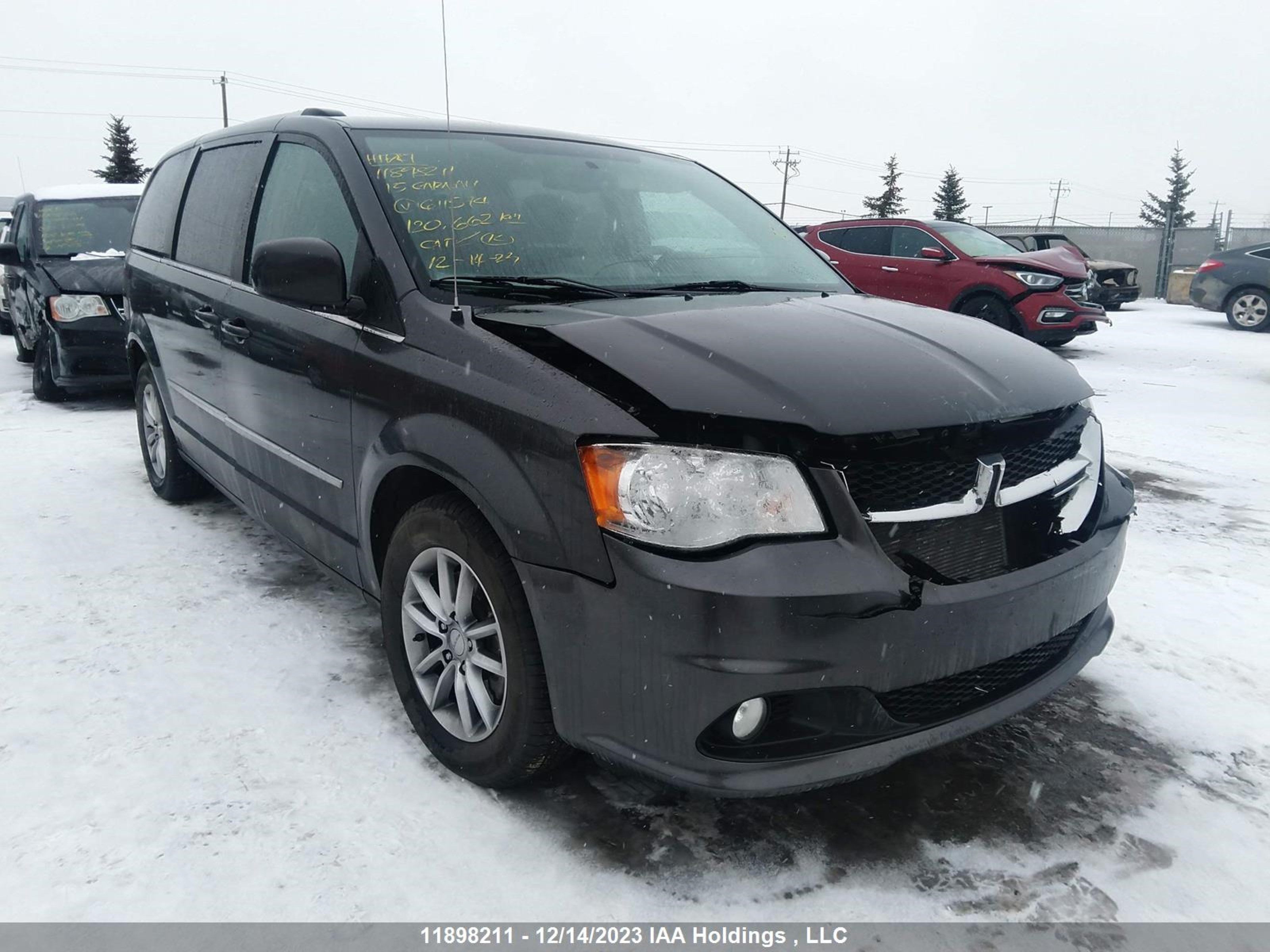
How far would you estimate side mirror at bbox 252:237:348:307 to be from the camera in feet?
8.11

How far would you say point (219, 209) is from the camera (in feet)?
12.2

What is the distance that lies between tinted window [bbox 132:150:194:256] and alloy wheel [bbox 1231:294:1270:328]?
15648 millimetres

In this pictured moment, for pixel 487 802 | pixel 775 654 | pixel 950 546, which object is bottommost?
pixel 487 802

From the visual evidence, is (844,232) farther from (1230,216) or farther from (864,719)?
(1230,216)

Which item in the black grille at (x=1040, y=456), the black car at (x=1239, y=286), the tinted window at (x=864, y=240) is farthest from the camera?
the black car at (x=1239, y=286)

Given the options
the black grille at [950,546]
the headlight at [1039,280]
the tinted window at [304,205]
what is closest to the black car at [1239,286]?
the headlight at [1039,280]

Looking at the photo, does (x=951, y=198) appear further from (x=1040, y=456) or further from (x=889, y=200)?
(x=1040, y=456)

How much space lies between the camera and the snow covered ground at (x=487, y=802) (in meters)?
1.98

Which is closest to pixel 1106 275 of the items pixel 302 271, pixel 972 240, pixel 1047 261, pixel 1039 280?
pixel 1047 261

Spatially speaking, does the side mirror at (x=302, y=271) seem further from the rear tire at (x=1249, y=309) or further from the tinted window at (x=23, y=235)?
the rear tire at (x=1249, y=309)

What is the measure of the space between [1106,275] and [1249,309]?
7.13 feet

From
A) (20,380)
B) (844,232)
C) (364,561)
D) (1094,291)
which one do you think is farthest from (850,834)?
(1094,291)

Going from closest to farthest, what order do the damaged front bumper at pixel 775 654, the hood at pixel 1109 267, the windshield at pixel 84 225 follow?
the damaged front bumper at pixel 775 654 → the windshield at pixel 84 225 → the hood at pixel 1109 267

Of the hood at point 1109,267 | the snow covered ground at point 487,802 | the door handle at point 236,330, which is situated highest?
the hood at point 1109,267
